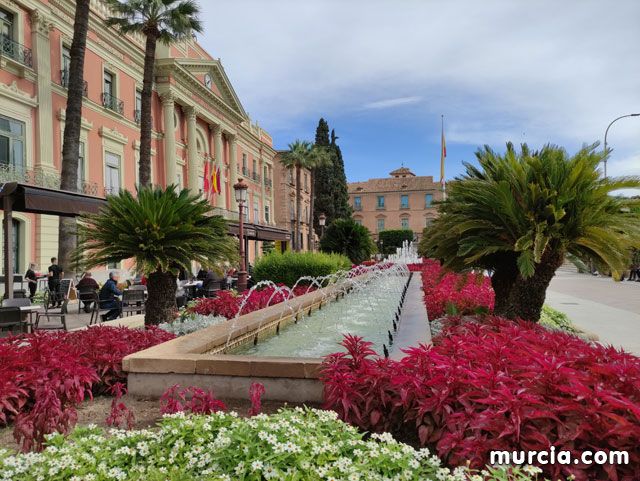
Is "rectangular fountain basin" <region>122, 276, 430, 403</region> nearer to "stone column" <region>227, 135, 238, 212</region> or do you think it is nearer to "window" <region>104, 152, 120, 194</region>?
"window" <region>104, 152, 120, 194</region>

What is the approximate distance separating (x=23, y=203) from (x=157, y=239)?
5.09 m

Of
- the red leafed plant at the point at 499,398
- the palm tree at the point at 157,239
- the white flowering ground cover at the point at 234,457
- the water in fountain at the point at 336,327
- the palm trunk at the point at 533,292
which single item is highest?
the palm tree at the point at 157,239

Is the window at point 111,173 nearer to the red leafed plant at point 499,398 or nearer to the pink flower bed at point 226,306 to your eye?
the pink flower bed at point 226,306

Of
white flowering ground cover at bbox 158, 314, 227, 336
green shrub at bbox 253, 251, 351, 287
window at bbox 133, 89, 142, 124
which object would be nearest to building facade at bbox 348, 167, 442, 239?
window at bbox 133, 89, 142, 124

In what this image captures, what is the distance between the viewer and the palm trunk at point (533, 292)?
16.5ft

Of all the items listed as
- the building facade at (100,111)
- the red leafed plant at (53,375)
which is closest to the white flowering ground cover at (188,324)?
the red leafed plant at (53,375)

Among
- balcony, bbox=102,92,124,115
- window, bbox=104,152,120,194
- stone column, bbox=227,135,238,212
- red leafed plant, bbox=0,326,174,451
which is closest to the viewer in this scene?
red leafed plant, bbox=0,326,174,451

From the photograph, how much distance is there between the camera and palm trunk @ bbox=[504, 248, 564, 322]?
5043 mm

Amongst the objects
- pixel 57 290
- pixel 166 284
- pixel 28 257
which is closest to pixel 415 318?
pixel 166 284

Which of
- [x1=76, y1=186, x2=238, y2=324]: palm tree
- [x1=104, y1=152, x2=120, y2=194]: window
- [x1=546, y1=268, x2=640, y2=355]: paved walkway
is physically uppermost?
[x1=104, y1=152, x2=120, y2=194]: window

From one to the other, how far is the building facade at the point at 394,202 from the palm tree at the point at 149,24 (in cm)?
6535

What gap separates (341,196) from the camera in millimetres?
56969

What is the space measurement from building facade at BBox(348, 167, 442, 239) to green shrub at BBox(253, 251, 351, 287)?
69621 mm

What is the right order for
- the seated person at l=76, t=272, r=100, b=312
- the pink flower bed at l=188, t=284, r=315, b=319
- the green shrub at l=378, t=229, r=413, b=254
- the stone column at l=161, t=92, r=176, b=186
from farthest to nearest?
1. the green shrub at l=378, t=229, r=413, b=254
2. the stone column at l=161, t=92, r=176, b=186
3. the seated person at l=76, t=272, r=100, b=312
4. the pink flower bed at l=188, t=284, r=315, b=319
